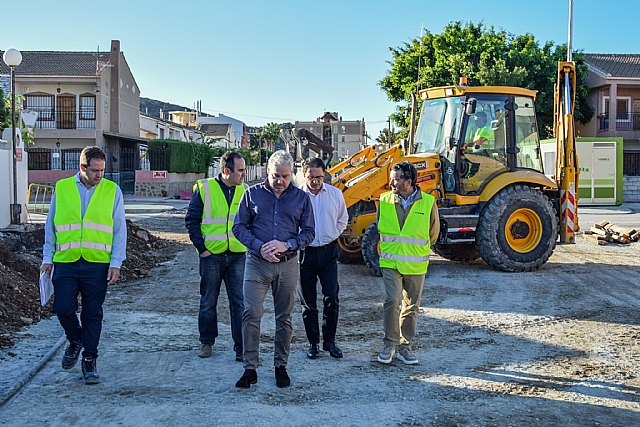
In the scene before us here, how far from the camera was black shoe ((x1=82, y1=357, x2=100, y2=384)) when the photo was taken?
20.2 ft

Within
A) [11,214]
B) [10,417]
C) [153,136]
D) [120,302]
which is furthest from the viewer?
[153,136]

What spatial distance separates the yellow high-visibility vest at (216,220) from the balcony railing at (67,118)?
41.4 metres

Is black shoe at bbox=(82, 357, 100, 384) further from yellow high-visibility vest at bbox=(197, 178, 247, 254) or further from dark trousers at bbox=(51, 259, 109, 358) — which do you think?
yellow high-visibility vest at bbox=(197, 178, 247, 254)

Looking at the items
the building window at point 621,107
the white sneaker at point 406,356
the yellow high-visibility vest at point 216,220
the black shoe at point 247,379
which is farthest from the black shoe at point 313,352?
the building window at point 621,107

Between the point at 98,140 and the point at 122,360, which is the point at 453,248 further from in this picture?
the point at 98,140

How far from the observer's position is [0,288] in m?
8.84

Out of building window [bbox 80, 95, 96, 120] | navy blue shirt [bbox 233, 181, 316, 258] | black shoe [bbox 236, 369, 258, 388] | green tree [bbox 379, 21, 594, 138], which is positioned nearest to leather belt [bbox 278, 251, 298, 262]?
navy blue shirt [bbox 233, 181, 316, 258]

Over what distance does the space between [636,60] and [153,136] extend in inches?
1405

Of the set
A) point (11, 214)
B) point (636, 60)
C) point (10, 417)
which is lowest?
point (10, 417)

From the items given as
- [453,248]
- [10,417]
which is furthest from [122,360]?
[453,248]

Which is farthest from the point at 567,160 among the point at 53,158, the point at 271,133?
the point at 271,133

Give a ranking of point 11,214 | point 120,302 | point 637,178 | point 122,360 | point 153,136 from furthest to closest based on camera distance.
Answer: point 153,136
point 637,178
point 11,214
point 120,302
point 122,360

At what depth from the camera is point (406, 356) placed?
22.8ft

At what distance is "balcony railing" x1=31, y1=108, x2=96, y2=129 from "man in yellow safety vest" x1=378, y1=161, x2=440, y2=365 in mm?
42029
